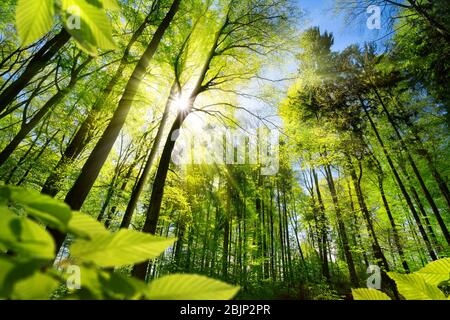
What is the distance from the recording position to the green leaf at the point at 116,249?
11.2 inches

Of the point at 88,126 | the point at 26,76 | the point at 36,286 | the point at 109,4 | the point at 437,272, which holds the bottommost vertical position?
the point at 36,286

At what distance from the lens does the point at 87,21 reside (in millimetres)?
446

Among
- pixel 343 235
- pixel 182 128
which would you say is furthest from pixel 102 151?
pixel 343 235

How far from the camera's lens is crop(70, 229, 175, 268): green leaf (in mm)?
285

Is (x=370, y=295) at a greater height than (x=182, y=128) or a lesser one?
lesser

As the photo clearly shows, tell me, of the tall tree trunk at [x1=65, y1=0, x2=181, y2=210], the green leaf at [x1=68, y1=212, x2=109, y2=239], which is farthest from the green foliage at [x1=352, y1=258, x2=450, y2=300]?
the tall tree trunk at [x1=65, y1=0, x2=181, y2=210]

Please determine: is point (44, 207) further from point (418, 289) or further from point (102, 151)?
point (102, 151)

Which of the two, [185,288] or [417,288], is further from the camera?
[417,288]

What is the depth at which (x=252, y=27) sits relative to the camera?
821 cm

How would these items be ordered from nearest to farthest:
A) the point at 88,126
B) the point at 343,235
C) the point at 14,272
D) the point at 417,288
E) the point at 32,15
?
the point at 14,272
the point at 32,15
the point at 417,288
the point at 88,126
the point at 343,235

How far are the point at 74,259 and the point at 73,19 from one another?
0.41 meters

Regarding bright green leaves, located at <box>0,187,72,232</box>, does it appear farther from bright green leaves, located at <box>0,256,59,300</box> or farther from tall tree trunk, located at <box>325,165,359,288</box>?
tall tree trunk, located at <box>325,165,359,288</box>

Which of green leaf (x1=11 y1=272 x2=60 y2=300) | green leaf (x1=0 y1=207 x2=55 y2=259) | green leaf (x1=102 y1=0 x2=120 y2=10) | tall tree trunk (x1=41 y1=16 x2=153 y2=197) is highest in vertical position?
tall tree trunk (x1=41 y1=16 x2=153 y2=197)
